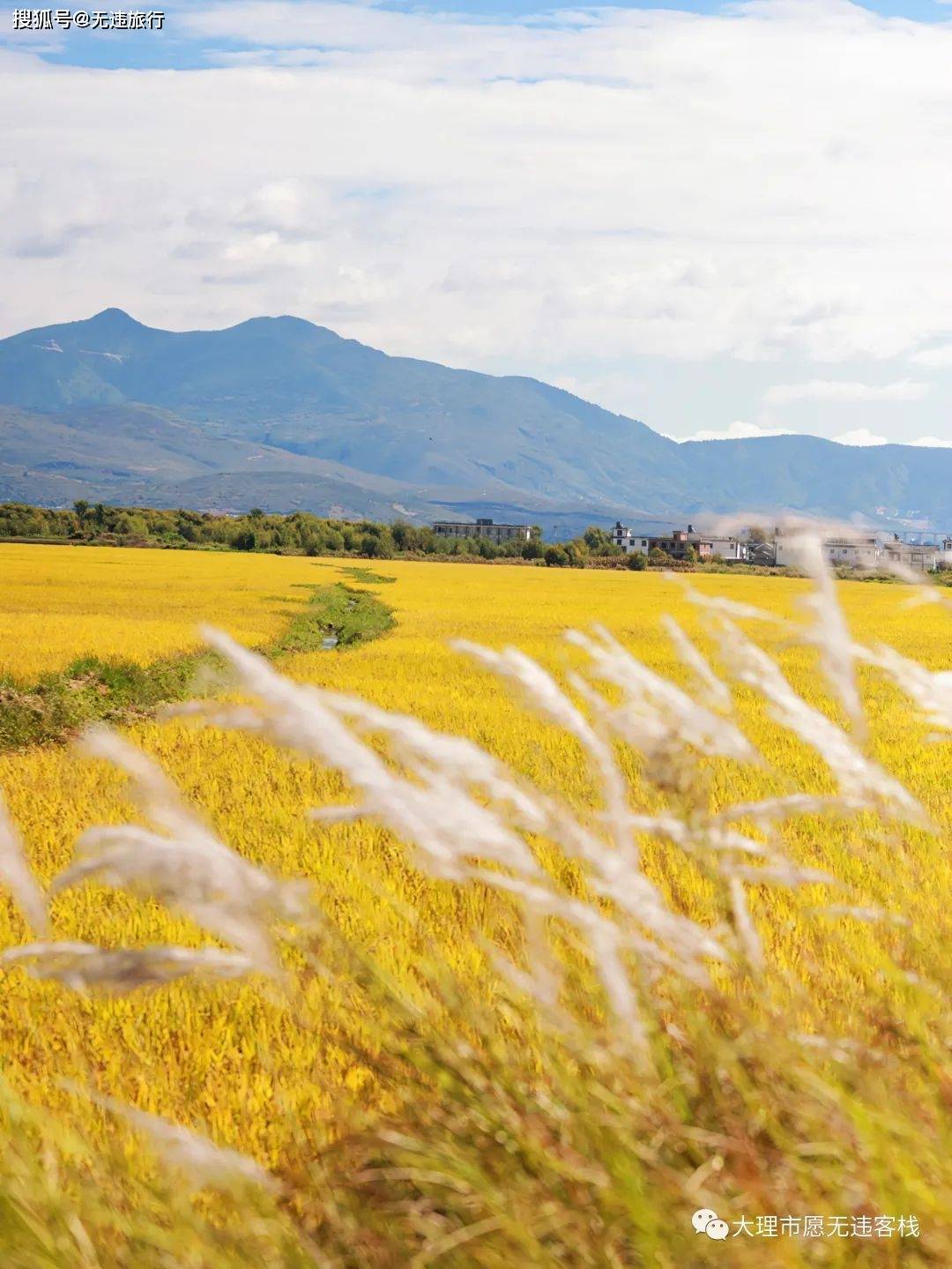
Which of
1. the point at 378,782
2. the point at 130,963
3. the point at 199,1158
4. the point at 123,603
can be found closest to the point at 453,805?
the point at 378,782

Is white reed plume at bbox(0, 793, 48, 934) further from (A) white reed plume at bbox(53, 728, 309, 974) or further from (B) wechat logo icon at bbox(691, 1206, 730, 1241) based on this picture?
(B) wechat logo icon at bbox(691, 1206, 730, 1241)

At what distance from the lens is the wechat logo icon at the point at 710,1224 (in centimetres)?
210

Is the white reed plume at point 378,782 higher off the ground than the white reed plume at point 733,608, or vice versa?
the white reed plume at point 733,608

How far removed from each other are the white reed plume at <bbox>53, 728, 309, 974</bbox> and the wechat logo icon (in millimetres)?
842

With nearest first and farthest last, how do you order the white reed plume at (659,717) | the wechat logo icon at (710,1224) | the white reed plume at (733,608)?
the wechat logo icon at (710,1224), the white reed plume at (659,717), the white reed plume at (733,608)

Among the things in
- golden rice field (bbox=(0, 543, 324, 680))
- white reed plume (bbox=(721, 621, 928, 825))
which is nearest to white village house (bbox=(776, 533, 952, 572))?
white reed plume (bbox=(721, 621, 928, 825))

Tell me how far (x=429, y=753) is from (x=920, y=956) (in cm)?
174

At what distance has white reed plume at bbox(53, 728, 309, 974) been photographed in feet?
6.40

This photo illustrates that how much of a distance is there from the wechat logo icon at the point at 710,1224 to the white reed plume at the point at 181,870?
842 millimetres

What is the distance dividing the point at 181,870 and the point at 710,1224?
108 cm

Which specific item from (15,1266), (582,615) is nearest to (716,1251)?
(15,1266)

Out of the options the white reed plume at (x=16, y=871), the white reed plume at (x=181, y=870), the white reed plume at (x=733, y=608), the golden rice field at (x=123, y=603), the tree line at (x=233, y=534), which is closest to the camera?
the white reed plume at (x=181, y=870)

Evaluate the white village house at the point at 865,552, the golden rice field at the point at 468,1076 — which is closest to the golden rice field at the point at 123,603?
the golden rice field at the point at 468,1076

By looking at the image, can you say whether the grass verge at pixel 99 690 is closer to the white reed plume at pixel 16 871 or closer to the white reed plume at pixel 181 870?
the white reed plume at pixel 16 871
